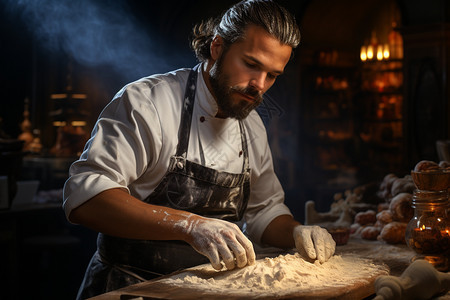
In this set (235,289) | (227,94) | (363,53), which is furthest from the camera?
(363,53)

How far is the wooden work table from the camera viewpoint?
1.56 meters

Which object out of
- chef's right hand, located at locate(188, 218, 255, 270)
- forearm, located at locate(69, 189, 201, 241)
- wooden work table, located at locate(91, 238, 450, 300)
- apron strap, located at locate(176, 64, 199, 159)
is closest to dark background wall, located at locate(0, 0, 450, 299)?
apron strap, located at locate(176, 64, 199, 159)

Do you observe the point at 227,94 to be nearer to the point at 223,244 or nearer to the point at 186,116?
the point at 186,116

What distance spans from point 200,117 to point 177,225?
667mm

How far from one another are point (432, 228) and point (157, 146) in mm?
1088

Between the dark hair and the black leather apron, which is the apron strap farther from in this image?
the dark hair

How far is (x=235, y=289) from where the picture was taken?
1619mm

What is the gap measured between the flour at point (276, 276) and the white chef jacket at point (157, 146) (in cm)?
47

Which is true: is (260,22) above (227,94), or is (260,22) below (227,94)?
above

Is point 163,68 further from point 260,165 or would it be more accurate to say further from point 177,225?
point 177,225

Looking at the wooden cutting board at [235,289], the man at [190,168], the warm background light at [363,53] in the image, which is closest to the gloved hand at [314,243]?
the man at [190,168]

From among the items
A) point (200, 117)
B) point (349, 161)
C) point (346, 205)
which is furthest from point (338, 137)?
point (200, 117)

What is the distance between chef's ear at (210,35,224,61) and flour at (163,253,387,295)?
3.12ft

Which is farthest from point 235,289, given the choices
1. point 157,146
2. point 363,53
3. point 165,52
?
point 363,53
